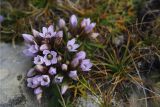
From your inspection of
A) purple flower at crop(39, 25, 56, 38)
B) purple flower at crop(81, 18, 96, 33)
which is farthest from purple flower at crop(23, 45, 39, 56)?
purple flower at crop(81, 18, 96, 33)

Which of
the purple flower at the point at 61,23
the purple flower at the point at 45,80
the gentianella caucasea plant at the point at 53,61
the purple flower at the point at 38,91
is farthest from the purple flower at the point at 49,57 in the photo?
the purple flower at the point at 61,23

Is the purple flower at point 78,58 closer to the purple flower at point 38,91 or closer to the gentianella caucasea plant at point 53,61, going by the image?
the gentianella caucasea plant at point 53,61

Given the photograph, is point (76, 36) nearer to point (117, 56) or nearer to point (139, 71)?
point (117, 56)

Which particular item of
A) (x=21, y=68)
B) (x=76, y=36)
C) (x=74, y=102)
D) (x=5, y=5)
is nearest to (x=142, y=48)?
(x=76, y=36)

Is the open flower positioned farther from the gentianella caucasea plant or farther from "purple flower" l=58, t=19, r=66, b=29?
"purple flower" l=58, t=19, r=66, b=29

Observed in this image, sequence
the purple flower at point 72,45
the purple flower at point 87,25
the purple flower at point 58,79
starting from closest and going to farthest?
the purple flower at point 58,79 < the purple flower at point 72,45 < the purple flower at point 87,25

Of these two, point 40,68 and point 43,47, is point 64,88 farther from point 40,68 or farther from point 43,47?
point 43,47

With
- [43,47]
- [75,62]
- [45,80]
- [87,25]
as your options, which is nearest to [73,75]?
[75,62]
